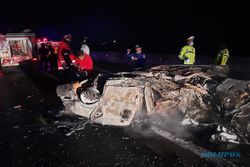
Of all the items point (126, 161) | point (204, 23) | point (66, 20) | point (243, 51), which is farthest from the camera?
point (66, 20)

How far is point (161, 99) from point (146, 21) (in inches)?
1381

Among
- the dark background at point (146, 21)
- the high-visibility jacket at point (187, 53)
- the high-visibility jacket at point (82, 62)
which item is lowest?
the high-visibility jacket at point (82, 62)

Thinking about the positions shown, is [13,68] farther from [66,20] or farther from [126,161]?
[66,20]

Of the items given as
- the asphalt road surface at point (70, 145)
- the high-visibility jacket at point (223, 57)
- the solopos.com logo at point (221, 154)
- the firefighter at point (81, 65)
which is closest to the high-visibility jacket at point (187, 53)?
the high-visibility jacket at point (223, 57)

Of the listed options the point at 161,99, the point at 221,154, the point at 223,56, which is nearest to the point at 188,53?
the point at 223,56

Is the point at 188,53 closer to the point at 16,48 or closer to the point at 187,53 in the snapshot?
the point at 187,53

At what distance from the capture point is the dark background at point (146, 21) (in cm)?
2461

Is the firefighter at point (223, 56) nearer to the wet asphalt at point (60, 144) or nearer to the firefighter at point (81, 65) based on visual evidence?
the firefighter at point (81, 65)

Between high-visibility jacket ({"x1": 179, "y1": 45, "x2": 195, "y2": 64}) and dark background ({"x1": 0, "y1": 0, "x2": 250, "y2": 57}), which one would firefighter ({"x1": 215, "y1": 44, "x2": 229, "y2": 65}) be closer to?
high-visibility jacket ({"x1": 179, "y1": 45, "x2": 195, "y2": 64})

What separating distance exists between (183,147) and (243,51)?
19030mm

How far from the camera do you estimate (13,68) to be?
1586cm

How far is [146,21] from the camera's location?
3869cm

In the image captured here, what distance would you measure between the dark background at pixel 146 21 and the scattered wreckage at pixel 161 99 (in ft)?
42.7

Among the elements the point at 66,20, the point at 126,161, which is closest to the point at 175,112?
the point at 126,161
